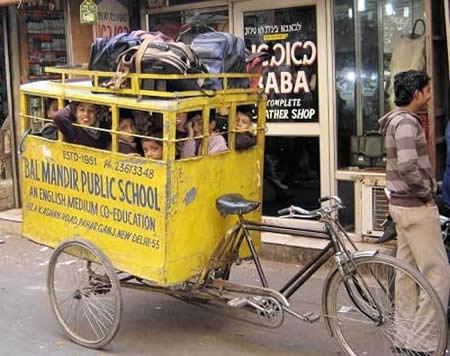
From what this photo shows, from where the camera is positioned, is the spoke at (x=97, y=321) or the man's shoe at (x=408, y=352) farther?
the spoke at (x=97, y=321)

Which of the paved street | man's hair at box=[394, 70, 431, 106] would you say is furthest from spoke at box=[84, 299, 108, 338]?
man's hair at box=[394, 70, 431, 106]

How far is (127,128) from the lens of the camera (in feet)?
15.1

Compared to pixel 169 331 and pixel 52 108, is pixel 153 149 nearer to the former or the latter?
pixel 52 108

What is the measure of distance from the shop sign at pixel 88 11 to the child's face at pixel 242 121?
306 cm

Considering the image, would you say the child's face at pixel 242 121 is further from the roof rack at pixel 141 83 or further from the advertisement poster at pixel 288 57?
the advertisement poster at pixel 288 57

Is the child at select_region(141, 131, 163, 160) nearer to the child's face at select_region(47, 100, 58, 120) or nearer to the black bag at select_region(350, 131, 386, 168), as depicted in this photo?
the child's face at select_region(47, 100, 58, 120)

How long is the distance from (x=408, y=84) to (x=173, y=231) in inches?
64.7

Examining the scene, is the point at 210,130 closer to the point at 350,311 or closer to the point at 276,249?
the point at 350,311

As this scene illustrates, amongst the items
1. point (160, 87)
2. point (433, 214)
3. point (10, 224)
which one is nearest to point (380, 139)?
point (433, 214)

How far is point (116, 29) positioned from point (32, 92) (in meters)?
3.05

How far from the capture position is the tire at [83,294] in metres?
4.62

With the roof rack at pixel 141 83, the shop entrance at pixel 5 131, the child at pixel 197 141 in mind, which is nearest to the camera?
the roof rack at pixel 141 83

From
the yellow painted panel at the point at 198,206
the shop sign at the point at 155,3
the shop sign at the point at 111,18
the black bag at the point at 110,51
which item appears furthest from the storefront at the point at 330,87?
the black bag at the point at 110,51

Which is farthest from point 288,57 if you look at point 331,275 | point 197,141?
point 331,275
